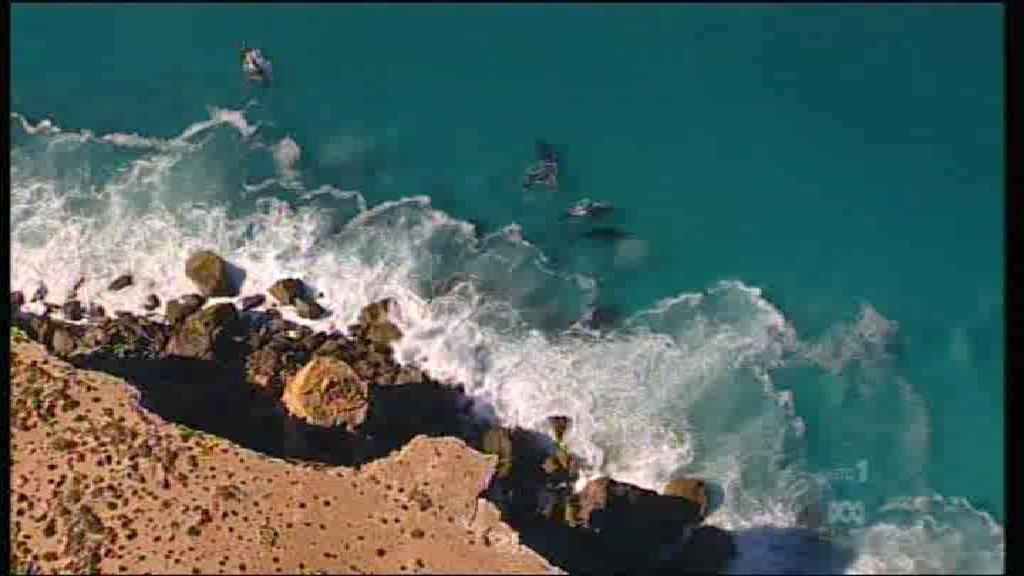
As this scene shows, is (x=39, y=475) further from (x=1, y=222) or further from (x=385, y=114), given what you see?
(x=385, y=114)

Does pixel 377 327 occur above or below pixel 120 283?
below

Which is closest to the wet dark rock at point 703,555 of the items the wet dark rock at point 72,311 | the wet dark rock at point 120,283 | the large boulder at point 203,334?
the large boulder at point 203,334

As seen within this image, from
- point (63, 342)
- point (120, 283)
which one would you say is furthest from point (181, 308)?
point (63, 342)

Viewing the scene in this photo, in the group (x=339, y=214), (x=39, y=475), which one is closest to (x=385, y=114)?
(x=339, y=214)

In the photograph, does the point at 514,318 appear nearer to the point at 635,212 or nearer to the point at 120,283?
the point at 635,212

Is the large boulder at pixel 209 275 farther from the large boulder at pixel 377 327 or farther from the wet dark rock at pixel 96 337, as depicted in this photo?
the large boulder at pixel 377 327

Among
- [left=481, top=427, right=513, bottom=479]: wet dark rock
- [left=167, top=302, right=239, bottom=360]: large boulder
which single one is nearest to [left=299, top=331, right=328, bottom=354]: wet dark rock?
[left=167, top=302, right=239, bottom=360]: large boulder
